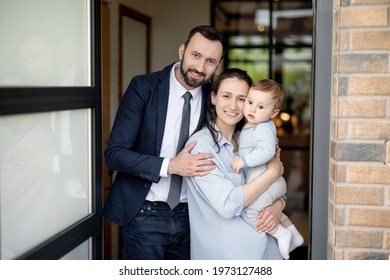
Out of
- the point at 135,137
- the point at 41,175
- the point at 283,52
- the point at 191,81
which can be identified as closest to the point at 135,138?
the point at 135,137

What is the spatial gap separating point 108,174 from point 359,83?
2.67 meters

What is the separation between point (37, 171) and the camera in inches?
85.6

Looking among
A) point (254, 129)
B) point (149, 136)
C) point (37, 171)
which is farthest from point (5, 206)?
point (254, 129)

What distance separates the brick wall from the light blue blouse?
0.37m

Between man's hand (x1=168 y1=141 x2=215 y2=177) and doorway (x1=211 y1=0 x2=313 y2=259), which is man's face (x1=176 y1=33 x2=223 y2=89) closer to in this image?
man's hand (x1=168 y1=141 x2=215 y2=177)

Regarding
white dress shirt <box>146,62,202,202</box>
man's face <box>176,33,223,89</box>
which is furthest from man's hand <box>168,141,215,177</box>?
man's face <box>176,33,223,89</box>

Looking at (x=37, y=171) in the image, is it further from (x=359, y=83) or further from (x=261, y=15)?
(x=261, y=15)

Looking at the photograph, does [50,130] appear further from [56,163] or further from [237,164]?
[237,164]

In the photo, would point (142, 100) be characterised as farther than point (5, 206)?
Yes

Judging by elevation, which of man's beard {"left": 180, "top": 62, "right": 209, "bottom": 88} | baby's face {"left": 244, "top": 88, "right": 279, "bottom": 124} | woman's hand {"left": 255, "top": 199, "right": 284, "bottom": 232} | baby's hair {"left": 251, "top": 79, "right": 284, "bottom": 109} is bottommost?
woman's hand {"left": 255, "top": 199, "right": 284, "bottom": 232}

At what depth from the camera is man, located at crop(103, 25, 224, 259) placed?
262 centimetres

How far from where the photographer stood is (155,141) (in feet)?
8.82

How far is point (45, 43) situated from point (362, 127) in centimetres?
135

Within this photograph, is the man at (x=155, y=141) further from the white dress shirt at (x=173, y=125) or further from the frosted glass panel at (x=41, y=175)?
the frosted glass panel at (x=41, y=175)
